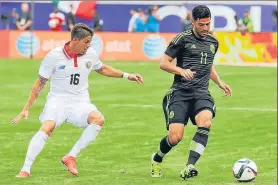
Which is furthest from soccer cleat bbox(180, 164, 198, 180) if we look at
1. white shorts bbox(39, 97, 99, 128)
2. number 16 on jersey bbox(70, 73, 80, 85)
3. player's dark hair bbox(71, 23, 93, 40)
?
player's dark hair bbox(71, 23, 93, 40)

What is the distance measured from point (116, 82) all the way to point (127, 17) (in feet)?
58.6

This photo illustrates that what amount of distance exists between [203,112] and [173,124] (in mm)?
458

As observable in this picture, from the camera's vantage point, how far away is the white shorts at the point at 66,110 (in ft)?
44.9

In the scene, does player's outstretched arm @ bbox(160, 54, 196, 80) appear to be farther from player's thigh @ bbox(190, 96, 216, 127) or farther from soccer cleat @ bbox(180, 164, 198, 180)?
soccer cleat @ bbox(180, 164, 198, 180)

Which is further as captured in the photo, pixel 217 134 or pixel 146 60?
pixel 146 60

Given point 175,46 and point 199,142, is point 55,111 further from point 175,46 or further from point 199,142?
point 199,142

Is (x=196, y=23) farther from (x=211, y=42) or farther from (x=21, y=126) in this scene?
(x=21, y=126)

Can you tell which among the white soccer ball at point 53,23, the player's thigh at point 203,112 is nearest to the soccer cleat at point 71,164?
the player's thigh at point 203,112

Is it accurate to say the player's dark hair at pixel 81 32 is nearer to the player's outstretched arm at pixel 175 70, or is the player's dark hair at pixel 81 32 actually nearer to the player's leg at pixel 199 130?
the player's outstretched arm at pixel 175 70

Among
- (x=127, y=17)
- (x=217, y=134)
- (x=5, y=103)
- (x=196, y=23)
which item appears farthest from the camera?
(x=127, y=17)

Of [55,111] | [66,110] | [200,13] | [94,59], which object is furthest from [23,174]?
[200,13]

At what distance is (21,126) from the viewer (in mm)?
20578

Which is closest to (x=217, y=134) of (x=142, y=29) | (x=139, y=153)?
(x=139, y=153)

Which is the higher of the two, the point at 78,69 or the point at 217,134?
the point at 78,69
